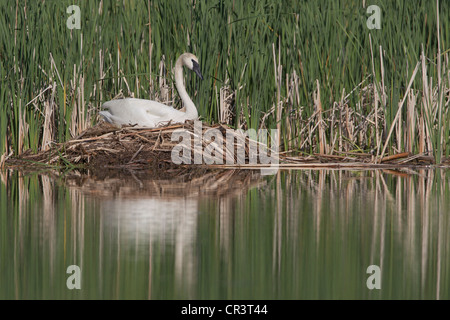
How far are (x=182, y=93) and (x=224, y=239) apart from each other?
5.66 m

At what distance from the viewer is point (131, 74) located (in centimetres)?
1176

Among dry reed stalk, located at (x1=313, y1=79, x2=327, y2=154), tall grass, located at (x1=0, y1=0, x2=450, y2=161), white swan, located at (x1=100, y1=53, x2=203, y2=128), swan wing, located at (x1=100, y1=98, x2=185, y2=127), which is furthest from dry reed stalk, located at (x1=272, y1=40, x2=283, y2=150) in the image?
swan wing, located at (x1=100, y1=98, x2=185, y2=127)

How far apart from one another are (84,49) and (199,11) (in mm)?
1686

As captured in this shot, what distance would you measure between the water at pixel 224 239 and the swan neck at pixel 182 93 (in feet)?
6.51

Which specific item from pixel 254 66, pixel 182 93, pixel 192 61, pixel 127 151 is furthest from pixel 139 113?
pixel 254 66

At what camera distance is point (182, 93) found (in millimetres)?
11680

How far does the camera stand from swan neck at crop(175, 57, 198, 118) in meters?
11.4

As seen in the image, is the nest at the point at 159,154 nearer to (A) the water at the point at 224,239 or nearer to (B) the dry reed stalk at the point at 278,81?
(B) the dry reed stalk at the point at 278,81

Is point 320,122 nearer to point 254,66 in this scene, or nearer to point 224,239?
point 254,66

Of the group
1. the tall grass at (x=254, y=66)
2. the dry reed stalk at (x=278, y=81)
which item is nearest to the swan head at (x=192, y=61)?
the tall grass at (x=254, y=66)

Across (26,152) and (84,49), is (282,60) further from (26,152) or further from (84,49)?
(26,152)
